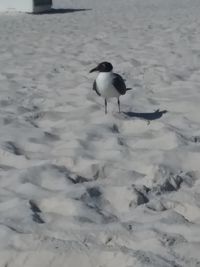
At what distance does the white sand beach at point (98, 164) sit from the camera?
3135mm

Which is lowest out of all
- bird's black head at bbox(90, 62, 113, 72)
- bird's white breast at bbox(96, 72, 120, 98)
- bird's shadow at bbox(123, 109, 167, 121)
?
bird's shadow at bbox(123, 109, 167, 121)

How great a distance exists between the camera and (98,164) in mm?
4344

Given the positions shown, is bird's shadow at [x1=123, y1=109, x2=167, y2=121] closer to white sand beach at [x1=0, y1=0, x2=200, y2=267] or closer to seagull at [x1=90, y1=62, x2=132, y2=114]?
white sand beach at [x1=0, y1=0, x2=200, y2=267]

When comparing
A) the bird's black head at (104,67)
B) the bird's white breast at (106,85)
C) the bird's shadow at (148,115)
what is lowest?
the bird's shadow at (148,115)

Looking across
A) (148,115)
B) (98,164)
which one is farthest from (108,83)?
(98,164)

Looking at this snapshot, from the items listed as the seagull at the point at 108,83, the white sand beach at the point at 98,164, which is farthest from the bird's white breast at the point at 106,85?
the white sand beach at the point at 98,164

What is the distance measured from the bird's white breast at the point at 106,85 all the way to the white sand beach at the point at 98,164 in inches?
6.8

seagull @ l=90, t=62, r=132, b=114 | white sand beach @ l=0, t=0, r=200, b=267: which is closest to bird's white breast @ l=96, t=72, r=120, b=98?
seagull @ l=90, t=62, r=132, b=114

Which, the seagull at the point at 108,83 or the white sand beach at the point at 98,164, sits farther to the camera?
the seagull at the point at 108,83

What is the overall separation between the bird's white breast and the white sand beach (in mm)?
173

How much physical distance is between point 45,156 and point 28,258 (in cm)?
171

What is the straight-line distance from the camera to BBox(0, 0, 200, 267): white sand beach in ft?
10.3

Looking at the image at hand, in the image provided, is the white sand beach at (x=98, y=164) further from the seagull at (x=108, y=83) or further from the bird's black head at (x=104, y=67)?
the bird's black head at (x=104, y=67)

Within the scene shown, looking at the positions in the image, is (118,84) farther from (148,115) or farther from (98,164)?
(98,164)
